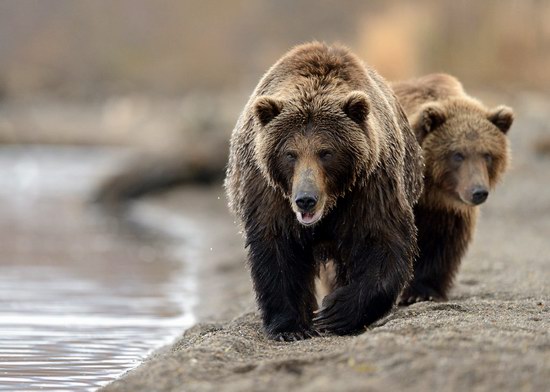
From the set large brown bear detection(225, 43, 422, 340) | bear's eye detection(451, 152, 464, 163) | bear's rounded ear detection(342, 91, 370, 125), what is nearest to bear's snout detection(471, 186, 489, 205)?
bear's eye detection(451, 152, 464, 163)

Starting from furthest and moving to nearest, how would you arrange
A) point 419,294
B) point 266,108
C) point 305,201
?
1. point 419,294
2. point 266,108
3. point 305,201

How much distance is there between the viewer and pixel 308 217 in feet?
20.2

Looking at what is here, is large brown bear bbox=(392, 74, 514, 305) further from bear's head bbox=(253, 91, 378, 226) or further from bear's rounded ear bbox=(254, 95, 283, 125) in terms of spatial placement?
bear's rounded ear bbox=(254, 95, 283, 125)

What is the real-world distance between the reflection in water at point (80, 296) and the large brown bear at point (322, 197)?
3.90ft

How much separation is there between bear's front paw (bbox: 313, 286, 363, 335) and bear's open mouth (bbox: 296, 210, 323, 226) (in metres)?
0.56

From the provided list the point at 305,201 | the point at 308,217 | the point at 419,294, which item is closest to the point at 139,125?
the point at 419,294

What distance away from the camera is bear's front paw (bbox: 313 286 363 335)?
6.48m

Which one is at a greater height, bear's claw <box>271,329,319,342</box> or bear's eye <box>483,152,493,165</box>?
bear's eye <box>483,152,493,165</box>

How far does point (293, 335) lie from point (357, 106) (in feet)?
4.36

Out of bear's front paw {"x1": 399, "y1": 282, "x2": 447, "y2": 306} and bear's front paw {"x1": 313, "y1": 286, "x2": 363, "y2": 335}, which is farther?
bear's front paw {"x1": 399, "y1": 282, "x2": 447, "y2": 306}

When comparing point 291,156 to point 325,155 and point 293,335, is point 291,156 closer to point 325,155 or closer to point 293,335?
point 325,155

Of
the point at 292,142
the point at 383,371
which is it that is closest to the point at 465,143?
the point at 292,142

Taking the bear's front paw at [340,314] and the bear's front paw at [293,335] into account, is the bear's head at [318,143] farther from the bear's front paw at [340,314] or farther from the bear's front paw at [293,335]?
the bear's front paw at [293,335]

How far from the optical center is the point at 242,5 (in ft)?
160
